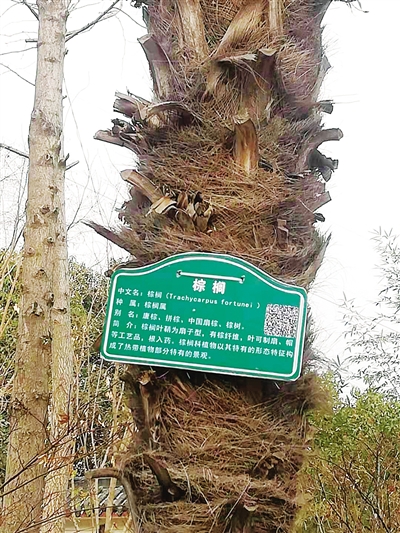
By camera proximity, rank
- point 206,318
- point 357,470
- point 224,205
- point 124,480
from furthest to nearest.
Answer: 1. point 357,470
2. point 224,205
3. point 206,318
4. point 124,480

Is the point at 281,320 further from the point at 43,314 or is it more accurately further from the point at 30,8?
the point at 30,8

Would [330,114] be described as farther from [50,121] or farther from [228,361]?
[50,121]

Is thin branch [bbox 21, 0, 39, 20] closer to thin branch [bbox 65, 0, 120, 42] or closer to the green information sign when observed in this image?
thin branch [bbox 65, 0, 120, 42]

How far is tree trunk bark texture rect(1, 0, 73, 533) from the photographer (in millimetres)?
3240

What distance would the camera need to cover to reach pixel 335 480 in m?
3.27

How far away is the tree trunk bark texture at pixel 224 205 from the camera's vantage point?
5.79ft

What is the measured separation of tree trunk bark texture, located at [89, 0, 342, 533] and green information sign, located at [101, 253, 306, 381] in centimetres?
7

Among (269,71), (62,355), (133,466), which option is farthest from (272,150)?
(62,355)

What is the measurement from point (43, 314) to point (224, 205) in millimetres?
1949

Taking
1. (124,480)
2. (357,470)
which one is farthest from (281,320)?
(357,470)

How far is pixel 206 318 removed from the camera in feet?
6.42

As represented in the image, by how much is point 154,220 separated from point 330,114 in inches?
34.5

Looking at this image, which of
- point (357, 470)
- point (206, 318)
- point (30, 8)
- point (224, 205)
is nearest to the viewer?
point (206, 318)

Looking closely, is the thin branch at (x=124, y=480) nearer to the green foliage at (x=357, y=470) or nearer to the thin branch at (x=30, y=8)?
the green foliage at (x=357, y=470)
